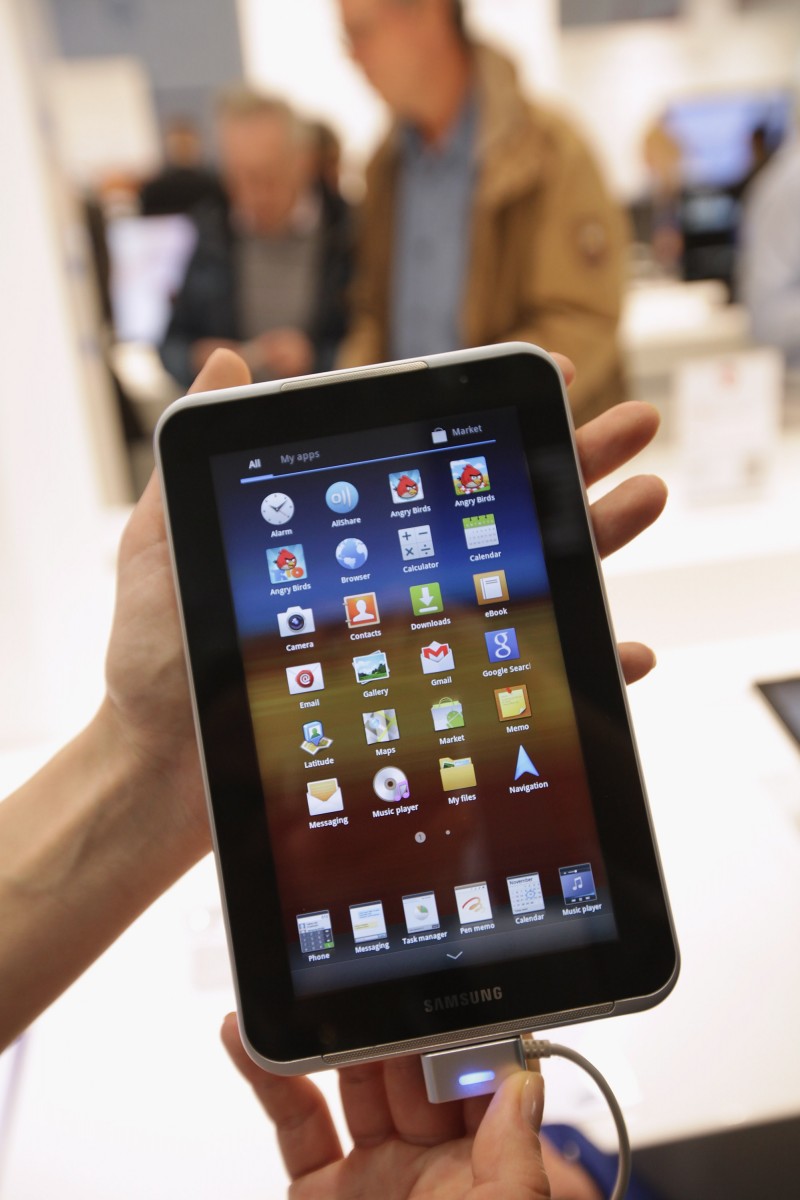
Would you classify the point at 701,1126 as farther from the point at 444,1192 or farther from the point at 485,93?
the point at 485,93

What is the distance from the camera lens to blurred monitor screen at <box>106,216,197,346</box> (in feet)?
7.52

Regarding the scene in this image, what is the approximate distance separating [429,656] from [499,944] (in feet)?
0.47

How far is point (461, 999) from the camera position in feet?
1.48

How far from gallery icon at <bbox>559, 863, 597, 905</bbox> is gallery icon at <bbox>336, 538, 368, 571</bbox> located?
7.1 inches

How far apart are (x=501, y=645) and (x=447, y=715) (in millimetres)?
45

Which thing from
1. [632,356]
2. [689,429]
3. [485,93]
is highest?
[485,93]

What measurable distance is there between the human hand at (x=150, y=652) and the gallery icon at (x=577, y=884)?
221mm

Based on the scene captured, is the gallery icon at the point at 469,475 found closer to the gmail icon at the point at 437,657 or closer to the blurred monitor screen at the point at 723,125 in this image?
the gmail icon at the point at 437,657

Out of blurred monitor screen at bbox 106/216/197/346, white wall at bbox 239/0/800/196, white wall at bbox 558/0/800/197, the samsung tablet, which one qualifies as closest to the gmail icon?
the samsung tablet

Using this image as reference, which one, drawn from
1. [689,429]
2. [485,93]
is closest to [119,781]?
[689,429]

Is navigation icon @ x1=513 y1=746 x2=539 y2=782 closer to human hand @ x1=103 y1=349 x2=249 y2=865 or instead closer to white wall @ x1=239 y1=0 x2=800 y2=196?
human hand @ x1=103 y1=349 x2=249 y2=865

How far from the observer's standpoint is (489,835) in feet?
1.55

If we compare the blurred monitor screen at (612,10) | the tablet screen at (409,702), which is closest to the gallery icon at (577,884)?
the tablet screen at (409,702)

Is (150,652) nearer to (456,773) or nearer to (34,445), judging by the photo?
(456,773)
